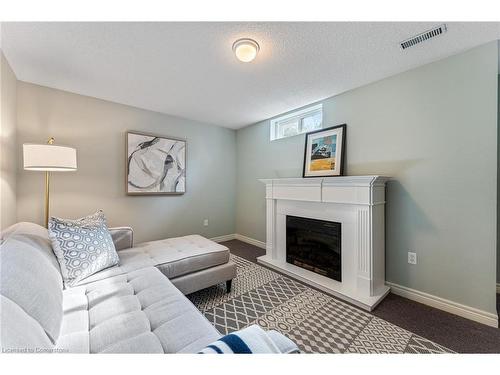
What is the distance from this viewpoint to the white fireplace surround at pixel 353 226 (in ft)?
6.17

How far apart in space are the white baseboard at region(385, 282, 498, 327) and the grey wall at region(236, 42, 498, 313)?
0.04 meters

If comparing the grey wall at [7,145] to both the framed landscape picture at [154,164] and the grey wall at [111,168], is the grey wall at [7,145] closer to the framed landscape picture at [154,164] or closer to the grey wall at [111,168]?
the grey wall at [111,168]

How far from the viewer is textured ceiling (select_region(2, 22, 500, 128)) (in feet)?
4.68

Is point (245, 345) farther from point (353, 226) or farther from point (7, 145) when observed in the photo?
point (7, 145)

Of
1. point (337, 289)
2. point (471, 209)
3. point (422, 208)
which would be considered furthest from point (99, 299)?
point (471, 209)

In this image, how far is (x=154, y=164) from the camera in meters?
3.03

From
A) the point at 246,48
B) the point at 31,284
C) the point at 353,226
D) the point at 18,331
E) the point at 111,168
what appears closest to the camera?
the point at 18,331

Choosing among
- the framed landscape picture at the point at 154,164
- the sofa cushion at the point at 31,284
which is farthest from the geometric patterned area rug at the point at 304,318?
the framed landscape picture at the point at 154,164

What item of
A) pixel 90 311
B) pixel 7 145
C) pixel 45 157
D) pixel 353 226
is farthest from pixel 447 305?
pixel 7 145

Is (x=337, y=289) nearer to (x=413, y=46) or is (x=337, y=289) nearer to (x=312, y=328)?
(x=312, y=328)

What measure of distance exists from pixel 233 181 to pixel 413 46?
10.3 feet

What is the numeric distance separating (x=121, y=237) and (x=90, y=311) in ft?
3.56

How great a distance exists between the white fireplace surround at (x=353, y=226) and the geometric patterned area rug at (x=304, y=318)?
6.5 inches
